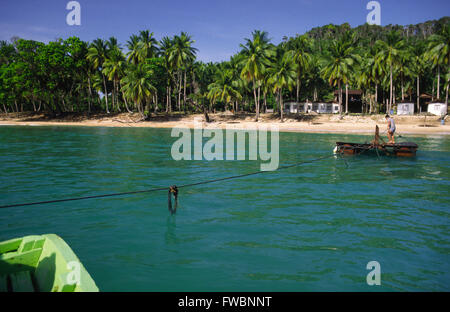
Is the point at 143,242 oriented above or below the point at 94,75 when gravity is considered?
below

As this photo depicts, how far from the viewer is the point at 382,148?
20.9m

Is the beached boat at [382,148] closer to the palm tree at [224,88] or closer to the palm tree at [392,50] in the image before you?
the palm tree at [392,50]

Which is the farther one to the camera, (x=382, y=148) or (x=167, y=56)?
(x=167, y=56)

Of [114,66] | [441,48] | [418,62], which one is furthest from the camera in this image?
[418,62]

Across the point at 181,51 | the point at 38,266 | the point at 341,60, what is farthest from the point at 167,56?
the point at 38,266

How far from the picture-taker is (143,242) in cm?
789

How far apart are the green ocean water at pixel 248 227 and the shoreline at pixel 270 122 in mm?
31676

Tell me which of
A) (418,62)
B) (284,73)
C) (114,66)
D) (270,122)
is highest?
(418,62)

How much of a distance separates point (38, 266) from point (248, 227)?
5.35 metres

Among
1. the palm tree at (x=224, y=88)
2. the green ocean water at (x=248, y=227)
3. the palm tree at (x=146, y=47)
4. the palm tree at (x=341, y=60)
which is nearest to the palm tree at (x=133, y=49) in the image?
the palm tree at (x=146, y=47)

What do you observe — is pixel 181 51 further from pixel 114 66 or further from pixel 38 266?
pixel 38 266
